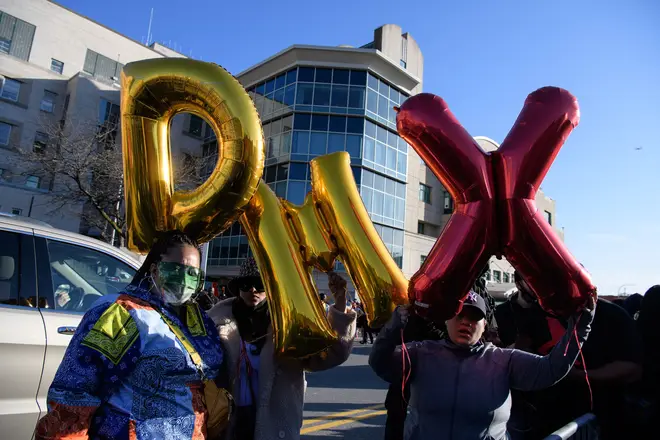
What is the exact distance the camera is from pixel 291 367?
2.21 m

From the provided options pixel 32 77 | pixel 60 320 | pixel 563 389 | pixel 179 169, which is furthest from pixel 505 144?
pixel 32 77

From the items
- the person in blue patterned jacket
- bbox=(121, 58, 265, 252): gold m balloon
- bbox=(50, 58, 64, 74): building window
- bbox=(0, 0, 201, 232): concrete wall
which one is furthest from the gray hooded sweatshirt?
bbox=(50, 58, 64, 74): building window

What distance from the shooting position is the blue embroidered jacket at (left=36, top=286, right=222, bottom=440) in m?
1.38

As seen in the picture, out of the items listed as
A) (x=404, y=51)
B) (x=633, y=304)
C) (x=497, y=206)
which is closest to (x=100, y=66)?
(x=404, y=51)

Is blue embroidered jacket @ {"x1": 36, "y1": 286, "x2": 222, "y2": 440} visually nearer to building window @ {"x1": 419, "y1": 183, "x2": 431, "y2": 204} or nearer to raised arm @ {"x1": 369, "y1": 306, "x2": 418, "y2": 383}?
raised arm @ {"x1": 369, "y1": 306, "x2": 418, "y2": 383}

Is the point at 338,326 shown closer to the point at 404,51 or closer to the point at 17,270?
the point at 17,270

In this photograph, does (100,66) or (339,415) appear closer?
(339,415)

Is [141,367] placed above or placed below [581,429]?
above

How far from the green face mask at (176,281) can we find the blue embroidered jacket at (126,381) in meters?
0.07

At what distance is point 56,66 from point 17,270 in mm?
34638

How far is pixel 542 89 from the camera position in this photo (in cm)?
198

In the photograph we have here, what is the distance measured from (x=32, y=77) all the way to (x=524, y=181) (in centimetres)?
3379

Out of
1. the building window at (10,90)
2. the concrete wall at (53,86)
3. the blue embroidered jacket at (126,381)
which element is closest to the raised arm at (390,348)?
the blue embroidered jacket at (126,381)

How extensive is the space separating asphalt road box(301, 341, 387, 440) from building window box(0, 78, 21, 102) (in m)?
27.7
